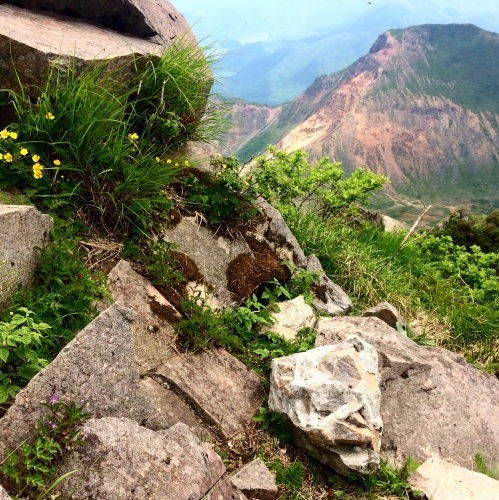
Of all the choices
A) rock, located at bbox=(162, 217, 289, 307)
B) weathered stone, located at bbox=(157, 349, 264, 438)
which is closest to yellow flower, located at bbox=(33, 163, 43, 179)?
rock, located at bbox=(162, 217, 289, 307)

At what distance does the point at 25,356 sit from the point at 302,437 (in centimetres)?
207

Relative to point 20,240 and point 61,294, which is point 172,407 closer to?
point 61,294

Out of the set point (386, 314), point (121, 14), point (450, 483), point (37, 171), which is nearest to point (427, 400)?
point (450, 483)

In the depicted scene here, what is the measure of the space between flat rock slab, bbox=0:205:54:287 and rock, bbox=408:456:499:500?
3237 millimetres

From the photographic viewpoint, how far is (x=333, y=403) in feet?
12.3

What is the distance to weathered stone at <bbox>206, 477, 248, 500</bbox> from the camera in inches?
113

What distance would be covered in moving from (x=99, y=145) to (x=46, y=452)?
285 centimetres

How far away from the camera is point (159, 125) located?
5.35 meters

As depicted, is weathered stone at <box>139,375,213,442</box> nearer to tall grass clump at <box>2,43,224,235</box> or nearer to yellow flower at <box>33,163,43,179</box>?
tall grass clump at <box>2,43,224,235</box>

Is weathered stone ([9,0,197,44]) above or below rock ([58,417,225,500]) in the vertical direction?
above

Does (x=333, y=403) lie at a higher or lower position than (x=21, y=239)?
lower

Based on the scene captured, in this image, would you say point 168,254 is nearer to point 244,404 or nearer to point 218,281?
point 218,281

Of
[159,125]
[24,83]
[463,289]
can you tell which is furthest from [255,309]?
[463,289]

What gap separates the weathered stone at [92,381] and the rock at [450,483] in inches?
84.4
